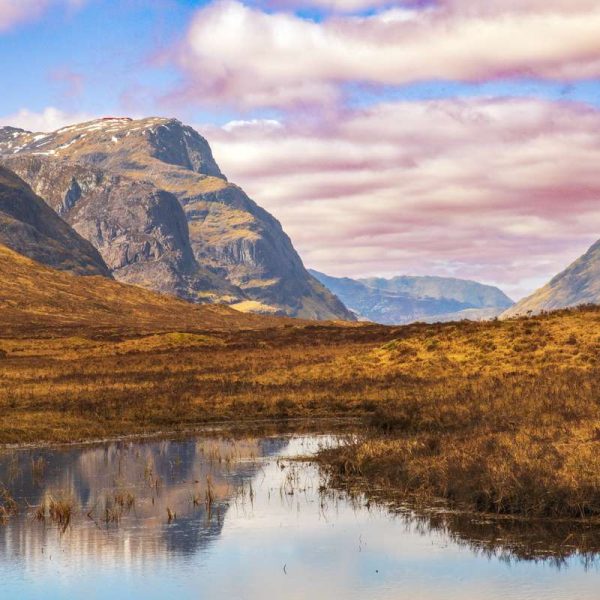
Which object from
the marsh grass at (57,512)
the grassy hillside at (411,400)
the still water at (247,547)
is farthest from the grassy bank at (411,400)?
the marsh grass at (57,512)

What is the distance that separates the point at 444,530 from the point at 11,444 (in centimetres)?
2447

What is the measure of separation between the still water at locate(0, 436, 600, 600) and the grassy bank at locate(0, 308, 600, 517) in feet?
5.98

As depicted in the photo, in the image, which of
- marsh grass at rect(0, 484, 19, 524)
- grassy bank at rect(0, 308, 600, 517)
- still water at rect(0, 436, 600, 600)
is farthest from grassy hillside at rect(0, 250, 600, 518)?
marsh grass at rect(0, 484, 19, 524)

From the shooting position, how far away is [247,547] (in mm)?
24141

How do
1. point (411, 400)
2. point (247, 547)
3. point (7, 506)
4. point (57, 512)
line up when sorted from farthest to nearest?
point (411, 400), point (7, 506), point (57, 512), point (247, 547)

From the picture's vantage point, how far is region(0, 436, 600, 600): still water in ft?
66.8

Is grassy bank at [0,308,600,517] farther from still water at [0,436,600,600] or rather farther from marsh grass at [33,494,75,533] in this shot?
marsh grass at [33,494,75,533]

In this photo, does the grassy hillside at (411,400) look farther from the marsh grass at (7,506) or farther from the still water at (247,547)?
the marsh grass at (7,506)

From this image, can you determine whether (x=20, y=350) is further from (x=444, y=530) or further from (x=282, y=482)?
(x=444, y=530)

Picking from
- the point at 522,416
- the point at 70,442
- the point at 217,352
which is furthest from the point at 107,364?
the point at 522,416

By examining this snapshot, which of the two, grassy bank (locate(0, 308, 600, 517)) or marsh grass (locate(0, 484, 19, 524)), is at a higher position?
grassy bank (locate(0, 308, 600, 517))

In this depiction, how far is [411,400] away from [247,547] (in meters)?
24.6

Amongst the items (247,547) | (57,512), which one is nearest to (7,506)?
(57,512)

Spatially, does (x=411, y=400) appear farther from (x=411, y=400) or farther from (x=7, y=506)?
(x=7, y=506)
